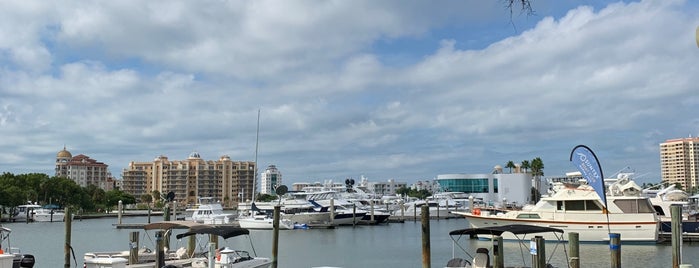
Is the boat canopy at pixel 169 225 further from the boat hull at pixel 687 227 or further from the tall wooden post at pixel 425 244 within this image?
the boat hull at pixel 687 227

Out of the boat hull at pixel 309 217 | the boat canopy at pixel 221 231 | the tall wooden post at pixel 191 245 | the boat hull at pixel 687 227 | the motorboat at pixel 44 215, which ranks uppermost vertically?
the boat canopy at pixel 221 231

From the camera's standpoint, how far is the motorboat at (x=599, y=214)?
43625mm

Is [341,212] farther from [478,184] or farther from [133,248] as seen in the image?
[478,184]

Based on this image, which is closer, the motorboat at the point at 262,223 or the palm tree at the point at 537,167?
the motorboat at the point at 262,223

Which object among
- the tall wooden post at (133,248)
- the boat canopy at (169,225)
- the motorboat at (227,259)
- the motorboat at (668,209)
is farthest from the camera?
the motorboat at (668,209)

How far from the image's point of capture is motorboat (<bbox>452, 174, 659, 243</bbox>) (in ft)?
143

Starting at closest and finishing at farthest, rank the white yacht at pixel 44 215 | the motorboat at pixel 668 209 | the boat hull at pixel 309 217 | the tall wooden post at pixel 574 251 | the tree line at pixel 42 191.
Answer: the tall wooden post at pixel 574 251 → the motorboat at pixel 668 209 → the boat hull at pixel 309 217 → the white yacht at pixel 44 215 → the tree line at pixel 42 191

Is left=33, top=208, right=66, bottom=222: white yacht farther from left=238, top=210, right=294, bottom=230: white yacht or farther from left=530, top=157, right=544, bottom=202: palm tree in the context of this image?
left=530, top=157, right=544, bottom=202: palm tree

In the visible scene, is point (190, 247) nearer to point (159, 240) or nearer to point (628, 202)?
point (159, 240)

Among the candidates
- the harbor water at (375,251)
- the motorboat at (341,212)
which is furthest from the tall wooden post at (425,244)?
the motorboat at (341,212)

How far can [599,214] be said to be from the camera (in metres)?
44.8

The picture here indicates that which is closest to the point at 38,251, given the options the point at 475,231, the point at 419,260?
the point at 419,260

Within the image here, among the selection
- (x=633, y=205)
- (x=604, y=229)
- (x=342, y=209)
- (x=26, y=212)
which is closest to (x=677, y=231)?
(x=633, y=205)

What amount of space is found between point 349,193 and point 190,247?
7496 cm
